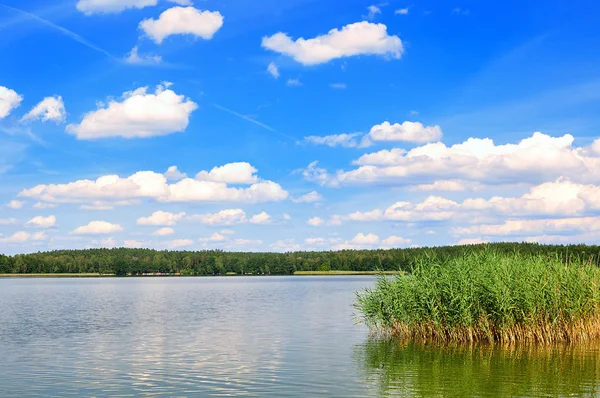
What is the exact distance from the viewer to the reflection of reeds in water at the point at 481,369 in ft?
73.4

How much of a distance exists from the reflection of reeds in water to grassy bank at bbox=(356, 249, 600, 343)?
83 cm

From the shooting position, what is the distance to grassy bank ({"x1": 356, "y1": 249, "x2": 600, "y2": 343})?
30.8 meters

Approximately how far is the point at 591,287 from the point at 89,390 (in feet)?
79.1

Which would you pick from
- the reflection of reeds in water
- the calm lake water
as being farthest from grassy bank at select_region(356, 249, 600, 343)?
the calm lake water

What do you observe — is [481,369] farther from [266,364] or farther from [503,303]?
[266,364]

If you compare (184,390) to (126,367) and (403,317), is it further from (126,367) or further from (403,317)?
(403,317)

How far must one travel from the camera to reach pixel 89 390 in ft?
75.6

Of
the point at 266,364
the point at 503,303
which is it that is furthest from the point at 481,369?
the point at 266,364

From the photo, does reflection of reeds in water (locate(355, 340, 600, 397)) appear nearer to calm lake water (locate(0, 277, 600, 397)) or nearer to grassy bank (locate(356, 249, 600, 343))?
calm lake water (locate(0, 277, 600, 397))

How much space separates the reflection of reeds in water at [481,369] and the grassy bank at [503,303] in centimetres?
83

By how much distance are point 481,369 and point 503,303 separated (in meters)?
5.39

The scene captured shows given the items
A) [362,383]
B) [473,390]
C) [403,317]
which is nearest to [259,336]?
[403,317]

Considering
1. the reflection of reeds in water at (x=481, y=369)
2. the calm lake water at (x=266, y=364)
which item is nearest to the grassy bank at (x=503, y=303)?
the reflection of reeds in water at (x=481, y=369)

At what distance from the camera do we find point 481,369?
85.4 feet
